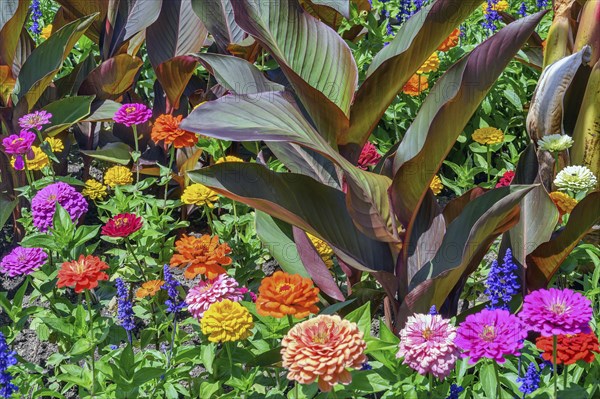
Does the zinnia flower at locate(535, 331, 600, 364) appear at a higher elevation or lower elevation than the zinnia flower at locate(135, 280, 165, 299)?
higher

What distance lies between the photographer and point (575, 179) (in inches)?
101

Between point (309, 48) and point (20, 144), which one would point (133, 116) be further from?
point (309, 48)

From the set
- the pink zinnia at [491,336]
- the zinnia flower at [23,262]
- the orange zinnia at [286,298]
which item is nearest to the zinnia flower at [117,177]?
the zinnia flower at [23,262]

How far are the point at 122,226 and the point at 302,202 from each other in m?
0.50

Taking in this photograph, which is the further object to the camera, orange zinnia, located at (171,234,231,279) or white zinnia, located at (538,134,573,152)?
white zinnia, located at (538,134,573,152)

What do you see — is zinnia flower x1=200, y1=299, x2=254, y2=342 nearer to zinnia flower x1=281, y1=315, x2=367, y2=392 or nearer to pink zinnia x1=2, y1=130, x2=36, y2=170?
zinnia flower x1=281, y1=315, x2=367, y2=392

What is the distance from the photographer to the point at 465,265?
7.02ft

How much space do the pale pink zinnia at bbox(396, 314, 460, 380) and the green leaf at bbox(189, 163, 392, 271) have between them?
640 mm

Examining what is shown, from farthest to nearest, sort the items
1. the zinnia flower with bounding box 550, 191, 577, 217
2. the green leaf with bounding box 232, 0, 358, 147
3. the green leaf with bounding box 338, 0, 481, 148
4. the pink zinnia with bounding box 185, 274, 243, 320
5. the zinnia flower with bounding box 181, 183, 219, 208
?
the zinnia flower with bounding box 181, 183, 219, 208
the zinnia flower with bounding box 550, 191, 577, 217
the green leaf with bounding box 232, 0, 358, 147
the green leaf with bounding box 338, 0, 481, 148
the pink zinnia with bounding box 185, 274, 243, 320

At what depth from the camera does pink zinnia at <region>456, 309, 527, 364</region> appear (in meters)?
1.52

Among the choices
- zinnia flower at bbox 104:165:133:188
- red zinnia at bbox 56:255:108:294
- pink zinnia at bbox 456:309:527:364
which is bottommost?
zinnia flower at bbox 104:165:133:188

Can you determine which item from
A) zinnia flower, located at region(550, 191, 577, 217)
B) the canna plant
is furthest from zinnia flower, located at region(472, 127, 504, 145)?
the canna plant

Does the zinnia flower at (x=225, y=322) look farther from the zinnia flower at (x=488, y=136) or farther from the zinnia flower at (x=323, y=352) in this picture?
the zinnia flower at (x=488, y=136)

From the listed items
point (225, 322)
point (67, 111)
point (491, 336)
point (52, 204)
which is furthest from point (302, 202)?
point (67, 111)
